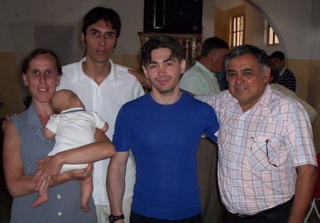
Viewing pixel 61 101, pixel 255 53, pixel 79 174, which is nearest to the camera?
pixel 79 174

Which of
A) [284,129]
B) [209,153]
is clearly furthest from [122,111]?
[209,153]

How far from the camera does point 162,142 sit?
174 cm

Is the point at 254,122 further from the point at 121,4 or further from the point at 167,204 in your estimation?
the point at 121,4

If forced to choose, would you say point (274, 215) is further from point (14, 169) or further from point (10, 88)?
point (10, 88)

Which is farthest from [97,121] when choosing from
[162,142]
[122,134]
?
[162,142]

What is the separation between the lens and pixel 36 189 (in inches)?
60.9

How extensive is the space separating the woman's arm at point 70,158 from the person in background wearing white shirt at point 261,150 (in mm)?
676

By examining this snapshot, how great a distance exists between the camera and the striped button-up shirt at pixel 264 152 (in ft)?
5.57

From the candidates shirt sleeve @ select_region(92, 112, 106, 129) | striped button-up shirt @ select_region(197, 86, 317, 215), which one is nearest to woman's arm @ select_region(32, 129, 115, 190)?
shirt sleeve @ select_region(92, 112, 106, 129)

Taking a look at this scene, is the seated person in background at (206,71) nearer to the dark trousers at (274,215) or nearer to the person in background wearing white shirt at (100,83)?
the person in background wearing white shirt at (100,83)

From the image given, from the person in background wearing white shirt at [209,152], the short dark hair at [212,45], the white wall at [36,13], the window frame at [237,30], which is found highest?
the window frame at [237,30]

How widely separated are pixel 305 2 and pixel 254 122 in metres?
5.90

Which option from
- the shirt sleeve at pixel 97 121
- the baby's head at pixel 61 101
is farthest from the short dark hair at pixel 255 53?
the baby's head at pixel 61 101

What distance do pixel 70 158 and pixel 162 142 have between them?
46 centimetres
